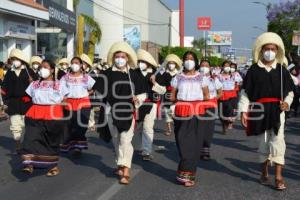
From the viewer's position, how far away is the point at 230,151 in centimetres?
1083

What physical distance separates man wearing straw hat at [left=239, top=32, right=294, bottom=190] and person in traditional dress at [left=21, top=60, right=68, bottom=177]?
274 centimetres

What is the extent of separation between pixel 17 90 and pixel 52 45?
25.7 m

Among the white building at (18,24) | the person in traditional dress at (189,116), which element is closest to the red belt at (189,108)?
the person in traditional dress at (189,116)

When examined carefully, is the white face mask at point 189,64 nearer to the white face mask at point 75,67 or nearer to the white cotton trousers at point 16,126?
the white face mask at point 75,67

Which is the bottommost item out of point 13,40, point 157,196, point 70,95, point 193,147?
point 157,196

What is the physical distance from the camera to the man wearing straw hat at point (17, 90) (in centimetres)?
1051

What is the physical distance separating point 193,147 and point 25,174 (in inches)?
103

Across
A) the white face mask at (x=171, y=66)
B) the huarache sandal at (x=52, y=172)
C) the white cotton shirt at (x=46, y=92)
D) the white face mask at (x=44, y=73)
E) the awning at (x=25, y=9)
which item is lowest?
the huarache sandal at (x=52, y=172)

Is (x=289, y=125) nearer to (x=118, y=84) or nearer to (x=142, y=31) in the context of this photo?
(x=118, y=84)

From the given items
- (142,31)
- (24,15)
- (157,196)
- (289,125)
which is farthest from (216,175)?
(142,31)

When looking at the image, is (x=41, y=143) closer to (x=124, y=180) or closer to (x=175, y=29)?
(x=124, y=180)

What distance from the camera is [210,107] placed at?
900 centimetres

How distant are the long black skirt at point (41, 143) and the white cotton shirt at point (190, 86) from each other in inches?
75.3

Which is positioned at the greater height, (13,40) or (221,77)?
(13,40)
